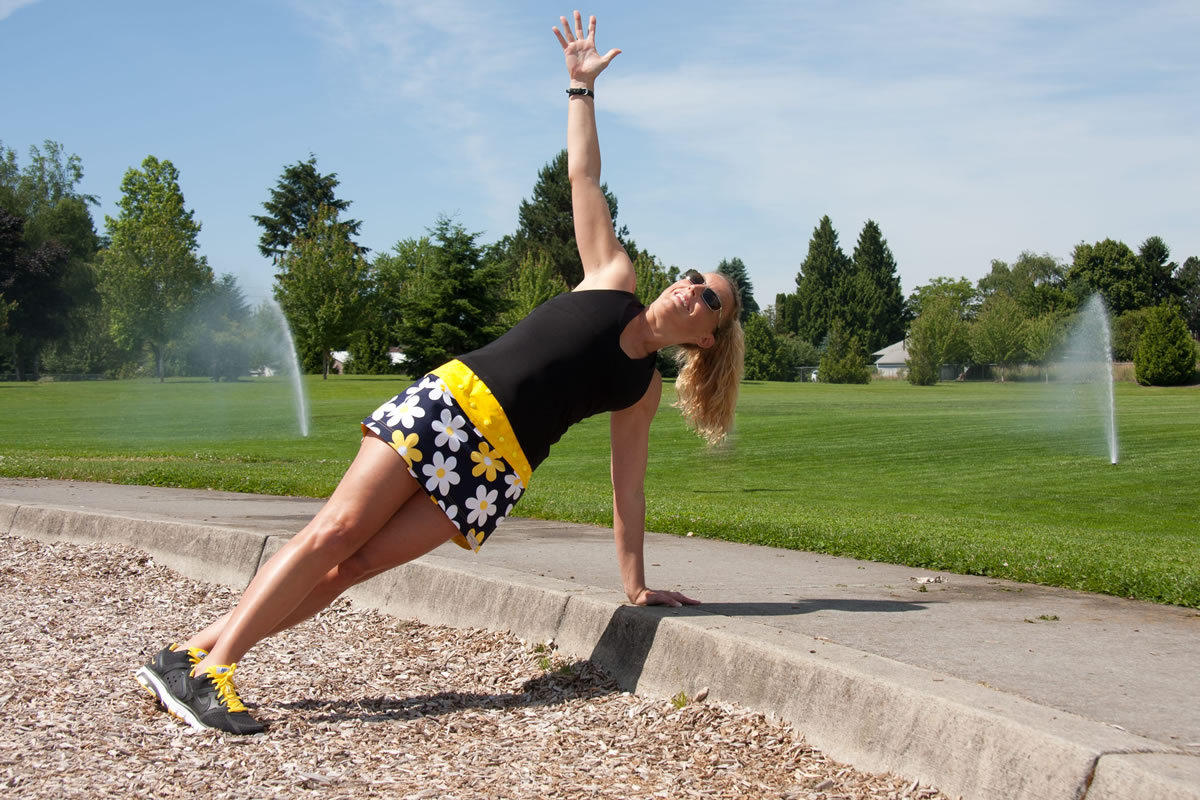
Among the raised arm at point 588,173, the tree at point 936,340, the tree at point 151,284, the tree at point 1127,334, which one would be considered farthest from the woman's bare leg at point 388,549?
the tree at point 1127,334

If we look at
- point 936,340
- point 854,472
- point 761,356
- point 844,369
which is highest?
point 936,340

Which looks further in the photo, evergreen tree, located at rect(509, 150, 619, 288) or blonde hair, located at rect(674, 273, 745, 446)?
evergreen tree, located at rect(509, 150, 619, 288)

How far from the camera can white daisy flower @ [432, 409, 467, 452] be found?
3730 mm

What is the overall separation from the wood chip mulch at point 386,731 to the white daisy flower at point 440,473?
831 millimetres

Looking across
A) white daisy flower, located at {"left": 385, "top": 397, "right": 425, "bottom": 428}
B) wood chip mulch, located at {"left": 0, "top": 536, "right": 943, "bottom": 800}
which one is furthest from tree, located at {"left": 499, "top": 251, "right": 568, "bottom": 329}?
white daisy flower, located at {"left": 385, "top": 397, "right": 425, "bottom": 428}

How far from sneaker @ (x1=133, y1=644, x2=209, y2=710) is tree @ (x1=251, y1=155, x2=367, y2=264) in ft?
318

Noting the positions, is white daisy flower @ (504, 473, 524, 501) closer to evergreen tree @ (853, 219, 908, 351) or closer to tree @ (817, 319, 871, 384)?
tree @ (817, 319, 871, 384)

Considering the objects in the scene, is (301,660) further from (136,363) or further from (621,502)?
(136,363)

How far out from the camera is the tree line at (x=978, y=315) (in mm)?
81938

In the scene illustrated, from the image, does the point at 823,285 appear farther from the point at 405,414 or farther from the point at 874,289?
the point at 405,414

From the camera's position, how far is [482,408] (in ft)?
12.4

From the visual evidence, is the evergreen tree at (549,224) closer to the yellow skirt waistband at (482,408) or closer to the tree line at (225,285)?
the tree line at (225,285)

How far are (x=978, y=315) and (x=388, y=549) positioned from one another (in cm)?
11104

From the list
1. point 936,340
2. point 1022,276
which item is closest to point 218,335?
point 936,340
